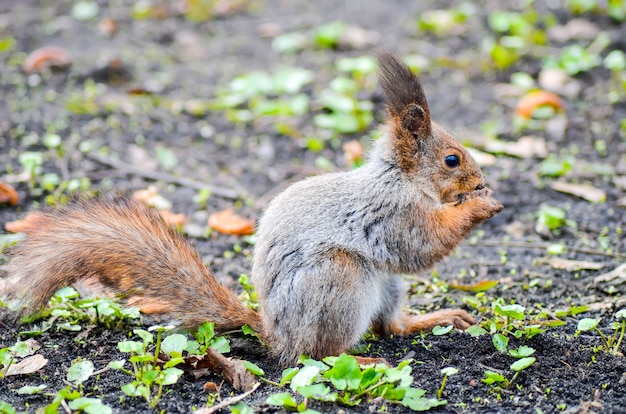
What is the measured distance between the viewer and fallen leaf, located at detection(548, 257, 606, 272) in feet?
10.8

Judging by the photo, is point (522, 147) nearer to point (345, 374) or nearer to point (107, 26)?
point (345, 374)

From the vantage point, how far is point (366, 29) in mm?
6262

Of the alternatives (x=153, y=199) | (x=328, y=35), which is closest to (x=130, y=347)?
(x=153, y=199)

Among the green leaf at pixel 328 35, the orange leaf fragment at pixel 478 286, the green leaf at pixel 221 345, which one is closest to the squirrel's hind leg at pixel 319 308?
the green leaf at pixel 221 345

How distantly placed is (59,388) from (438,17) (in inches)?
185

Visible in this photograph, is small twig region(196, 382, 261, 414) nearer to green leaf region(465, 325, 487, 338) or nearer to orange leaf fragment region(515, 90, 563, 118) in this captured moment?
green leaf region(465, 325, 487, 338)

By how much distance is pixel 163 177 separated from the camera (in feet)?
14.0

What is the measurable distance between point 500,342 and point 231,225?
159cm

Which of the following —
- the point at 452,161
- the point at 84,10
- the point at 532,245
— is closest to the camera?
the point at 452,161

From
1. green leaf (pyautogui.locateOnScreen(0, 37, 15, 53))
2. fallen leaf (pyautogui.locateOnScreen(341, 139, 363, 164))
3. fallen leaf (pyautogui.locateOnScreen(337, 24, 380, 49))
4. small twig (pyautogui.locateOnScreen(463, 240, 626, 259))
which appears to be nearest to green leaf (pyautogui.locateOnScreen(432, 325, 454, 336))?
small twig (pyautogui.locateOnScreen(463, 240, 626, 259))

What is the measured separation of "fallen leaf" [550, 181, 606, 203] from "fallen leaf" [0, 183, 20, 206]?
8.87 feet

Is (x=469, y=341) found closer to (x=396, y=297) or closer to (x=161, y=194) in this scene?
(x=396, y=297)

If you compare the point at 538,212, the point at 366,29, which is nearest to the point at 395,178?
the point at 538,212

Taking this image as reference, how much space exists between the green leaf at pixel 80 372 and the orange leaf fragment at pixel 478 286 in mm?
1513
